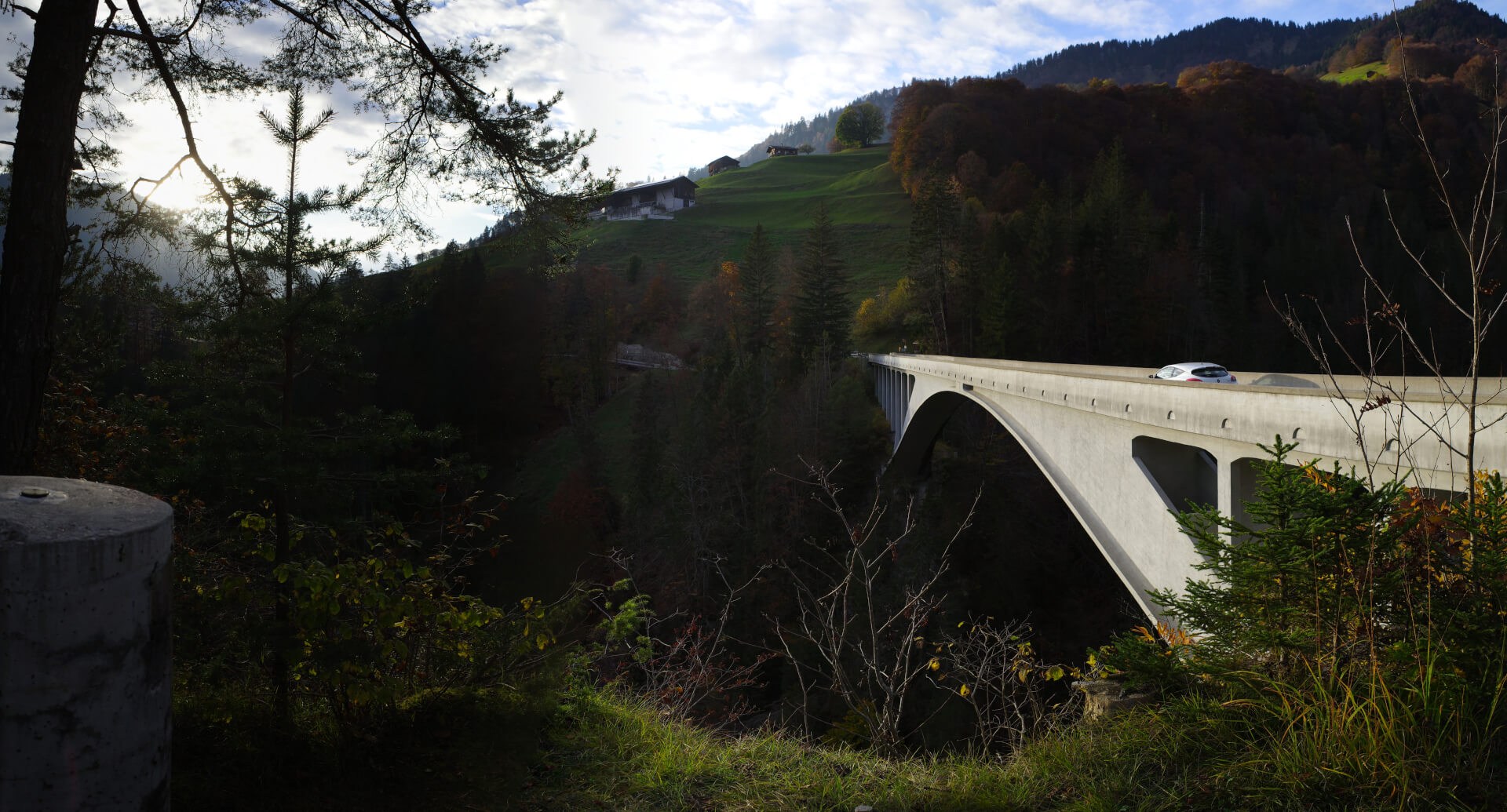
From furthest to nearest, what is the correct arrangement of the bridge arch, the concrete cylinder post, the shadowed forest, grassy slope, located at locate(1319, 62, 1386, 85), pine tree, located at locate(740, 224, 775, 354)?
grassy slope, located at locate(1319, 62, 1386, 85) < pine tree, located at locate(740, 224, 775, 354) < the bridge arch < the shadowed forest < the concrete cylinder post

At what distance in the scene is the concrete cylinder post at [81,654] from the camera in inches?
73.4

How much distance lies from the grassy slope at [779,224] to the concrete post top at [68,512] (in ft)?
181

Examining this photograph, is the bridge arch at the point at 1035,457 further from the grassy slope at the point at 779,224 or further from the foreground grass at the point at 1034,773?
the grassy slope at the point at 779,224

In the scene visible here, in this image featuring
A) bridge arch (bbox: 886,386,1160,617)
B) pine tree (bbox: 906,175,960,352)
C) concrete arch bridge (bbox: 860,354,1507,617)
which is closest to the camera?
concrete arch bridge (bbox: 860,354,1507,617)

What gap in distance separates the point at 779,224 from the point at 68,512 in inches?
3162

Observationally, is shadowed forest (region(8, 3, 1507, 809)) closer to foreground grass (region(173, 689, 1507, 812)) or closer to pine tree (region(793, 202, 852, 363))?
foreground grass (region(173, 689, 1507, 812))

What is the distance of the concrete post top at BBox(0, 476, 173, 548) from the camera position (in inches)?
74.9

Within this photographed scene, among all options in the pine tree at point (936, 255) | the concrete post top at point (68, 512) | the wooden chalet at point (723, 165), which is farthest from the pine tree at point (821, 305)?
the wooden chalet at point (723, 165)

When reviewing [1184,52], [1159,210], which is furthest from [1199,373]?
[1184,52]

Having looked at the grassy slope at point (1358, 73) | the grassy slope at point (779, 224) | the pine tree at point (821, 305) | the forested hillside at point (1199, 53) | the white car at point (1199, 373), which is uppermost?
the forested hillside at point (1199, 53)

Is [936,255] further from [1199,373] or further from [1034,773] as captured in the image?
[1034,773]

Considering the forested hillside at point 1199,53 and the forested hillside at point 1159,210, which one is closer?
the forested hillside at point 1159,210

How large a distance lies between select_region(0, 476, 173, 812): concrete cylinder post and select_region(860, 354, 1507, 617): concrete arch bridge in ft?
12.2

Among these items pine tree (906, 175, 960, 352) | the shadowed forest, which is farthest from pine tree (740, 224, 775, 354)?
the shadowed forest
